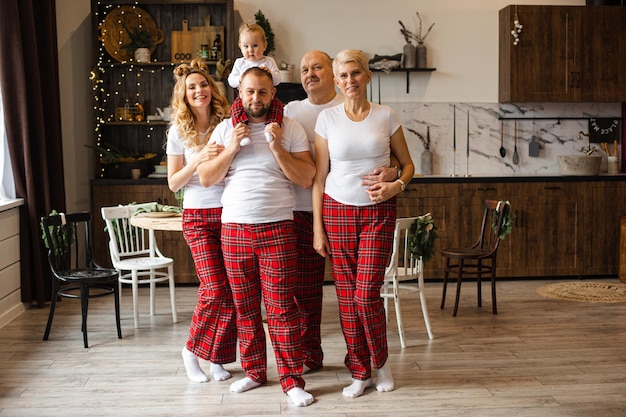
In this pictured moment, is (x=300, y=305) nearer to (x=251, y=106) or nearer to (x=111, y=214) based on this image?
(x=251, y=106)

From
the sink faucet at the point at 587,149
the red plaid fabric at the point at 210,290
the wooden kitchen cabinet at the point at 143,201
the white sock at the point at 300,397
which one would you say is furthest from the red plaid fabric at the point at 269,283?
the sink faucet at the point at 587,149

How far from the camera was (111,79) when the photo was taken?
23.8ft

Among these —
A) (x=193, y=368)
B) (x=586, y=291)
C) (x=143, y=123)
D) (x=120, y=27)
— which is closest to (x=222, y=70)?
(x=143, y=123)

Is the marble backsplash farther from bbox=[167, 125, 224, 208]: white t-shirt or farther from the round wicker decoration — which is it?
bbox=[167, 125, 224, 208]: white t-shirt

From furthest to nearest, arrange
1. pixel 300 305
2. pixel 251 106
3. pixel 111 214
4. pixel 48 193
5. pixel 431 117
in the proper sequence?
1. pixel 431 117
2. pixel 48 193
3. pixel 111 214
4. pixel 300 305
5. pixel 251 106

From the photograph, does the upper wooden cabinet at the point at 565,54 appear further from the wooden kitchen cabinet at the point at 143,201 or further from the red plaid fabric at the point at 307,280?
the red plaid fabric at the point at 307,280

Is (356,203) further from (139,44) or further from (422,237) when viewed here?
(139,44)

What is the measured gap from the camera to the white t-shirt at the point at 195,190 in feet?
13.0

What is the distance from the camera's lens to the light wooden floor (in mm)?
3744

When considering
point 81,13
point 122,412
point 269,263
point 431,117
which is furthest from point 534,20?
point 122,412

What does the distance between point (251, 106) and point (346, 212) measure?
0.66m

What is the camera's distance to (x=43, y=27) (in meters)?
6.10

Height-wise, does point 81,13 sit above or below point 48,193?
above

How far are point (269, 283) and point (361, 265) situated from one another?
44 centimetres
